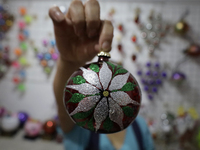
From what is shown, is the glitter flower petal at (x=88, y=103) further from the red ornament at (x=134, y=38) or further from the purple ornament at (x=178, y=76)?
the purple ornament at (x=178, y=76)

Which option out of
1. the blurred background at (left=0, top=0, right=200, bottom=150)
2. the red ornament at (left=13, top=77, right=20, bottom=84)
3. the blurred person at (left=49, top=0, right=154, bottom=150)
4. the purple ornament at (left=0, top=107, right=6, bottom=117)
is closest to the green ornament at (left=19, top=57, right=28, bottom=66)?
the blurred background at (left=0, top=0, right=200, bottom=150)

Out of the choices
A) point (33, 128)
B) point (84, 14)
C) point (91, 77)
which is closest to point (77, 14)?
point (84, 14)

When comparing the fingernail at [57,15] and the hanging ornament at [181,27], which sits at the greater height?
the hanging ornament at [181,27]

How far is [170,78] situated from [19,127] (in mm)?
1366

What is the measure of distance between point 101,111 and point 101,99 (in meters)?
0.02

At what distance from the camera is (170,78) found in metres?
1.30

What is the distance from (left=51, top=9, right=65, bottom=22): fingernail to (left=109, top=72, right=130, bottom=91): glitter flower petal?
0.15 metres

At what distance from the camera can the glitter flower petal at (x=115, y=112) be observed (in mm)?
240

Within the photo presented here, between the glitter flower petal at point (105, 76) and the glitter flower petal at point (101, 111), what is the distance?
2 centimetres

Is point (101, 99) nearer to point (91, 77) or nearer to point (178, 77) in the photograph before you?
point (91, 77)

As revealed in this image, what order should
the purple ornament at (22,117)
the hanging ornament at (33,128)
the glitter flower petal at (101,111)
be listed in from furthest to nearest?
the purple ornament at (22,117) → the hanging ornament at (33,128) → the glitter flower petal at (101,111)

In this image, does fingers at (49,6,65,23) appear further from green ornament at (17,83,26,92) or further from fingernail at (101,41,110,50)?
green ornament at (17,83,26,92)

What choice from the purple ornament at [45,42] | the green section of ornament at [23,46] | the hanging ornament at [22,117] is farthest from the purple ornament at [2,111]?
the purple ornament at [45,42]

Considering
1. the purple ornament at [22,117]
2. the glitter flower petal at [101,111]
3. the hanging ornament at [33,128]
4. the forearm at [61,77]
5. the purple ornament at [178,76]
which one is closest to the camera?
the glitter flower petal at [101,111]
